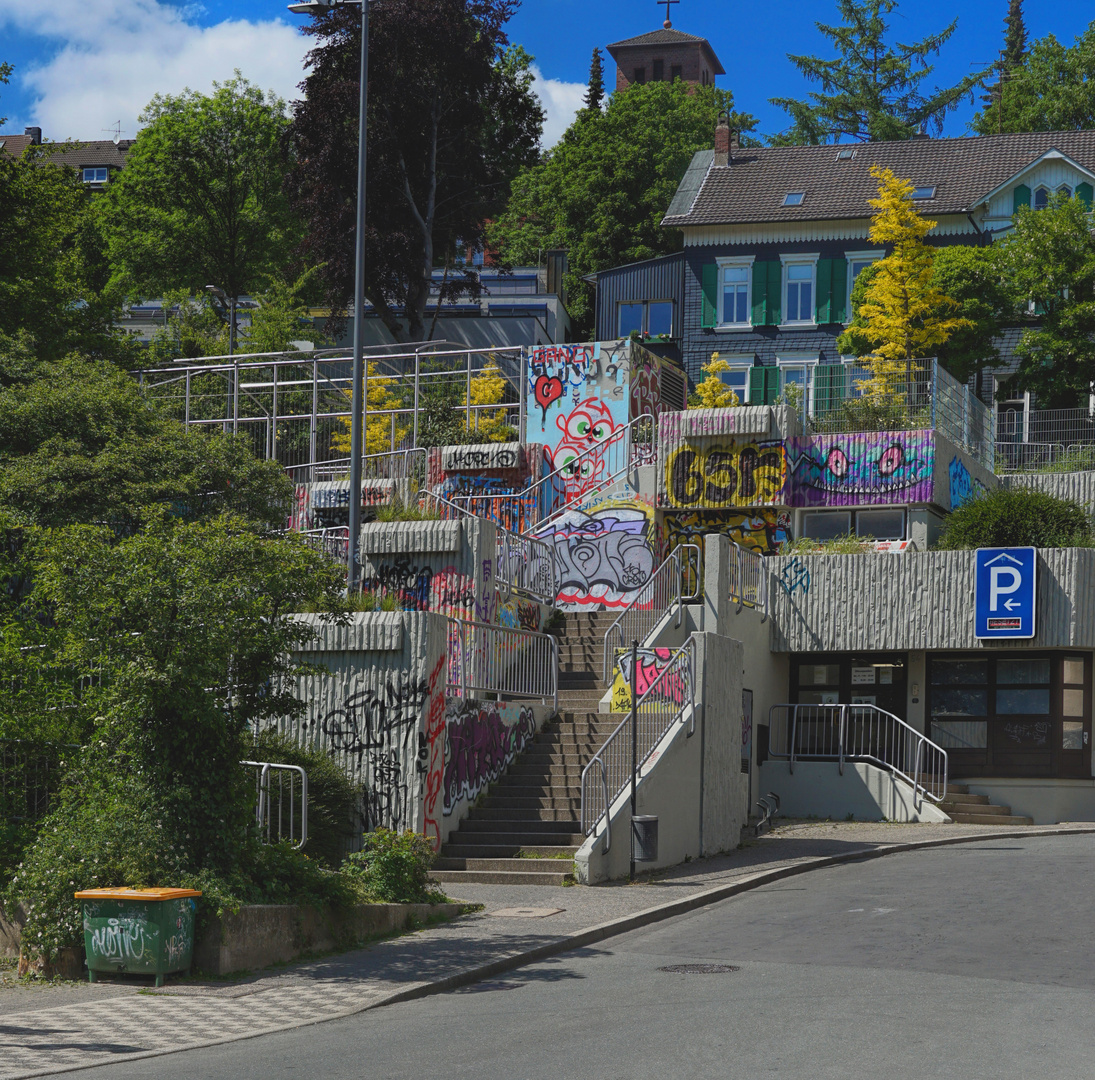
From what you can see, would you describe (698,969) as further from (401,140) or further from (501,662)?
(401,140)

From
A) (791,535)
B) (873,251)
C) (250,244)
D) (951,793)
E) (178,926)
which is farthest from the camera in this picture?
(250,244)

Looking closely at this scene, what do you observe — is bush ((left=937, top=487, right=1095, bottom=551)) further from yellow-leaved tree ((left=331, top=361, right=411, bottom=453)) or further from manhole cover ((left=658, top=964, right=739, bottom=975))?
manhole cover ((left=658, top=964, right=739, bottom=975))

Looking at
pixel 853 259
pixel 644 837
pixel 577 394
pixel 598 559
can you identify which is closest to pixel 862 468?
pixel 598 559

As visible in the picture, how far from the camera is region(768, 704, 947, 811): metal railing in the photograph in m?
24.9

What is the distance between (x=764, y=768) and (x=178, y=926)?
51.4ft

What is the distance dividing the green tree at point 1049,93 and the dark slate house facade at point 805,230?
8.55m

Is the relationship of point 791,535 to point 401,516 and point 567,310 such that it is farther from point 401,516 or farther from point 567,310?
point 567,310

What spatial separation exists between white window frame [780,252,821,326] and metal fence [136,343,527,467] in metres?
10.8

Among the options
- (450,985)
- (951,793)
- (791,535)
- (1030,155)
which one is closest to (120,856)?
(450,985)

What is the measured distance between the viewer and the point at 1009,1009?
10148 millimetres

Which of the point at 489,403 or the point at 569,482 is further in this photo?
the point at 489,403

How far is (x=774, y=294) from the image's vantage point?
47.3 m

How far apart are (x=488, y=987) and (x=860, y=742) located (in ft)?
50.2

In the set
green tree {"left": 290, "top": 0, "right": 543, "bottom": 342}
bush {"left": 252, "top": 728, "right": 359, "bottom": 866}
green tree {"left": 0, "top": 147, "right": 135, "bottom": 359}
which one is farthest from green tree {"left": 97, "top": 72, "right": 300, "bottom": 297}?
bush {"left": 252, "top": 728, "right": 359, "bottom": 866}
